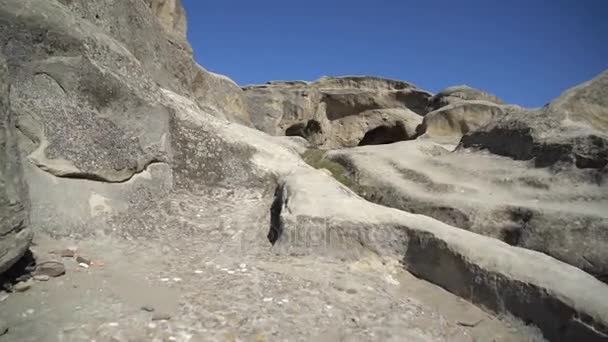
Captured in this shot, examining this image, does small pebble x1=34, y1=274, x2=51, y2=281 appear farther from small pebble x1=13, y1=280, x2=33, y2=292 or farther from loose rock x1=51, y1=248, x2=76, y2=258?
loose rock x1=51, y1=248, x2=76, y2=258

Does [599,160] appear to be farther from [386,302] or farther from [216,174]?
[216,174]

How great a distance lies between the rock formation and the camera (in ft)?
7.63

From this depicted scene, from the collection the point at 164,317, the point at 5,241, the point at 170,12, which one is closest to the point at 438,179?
the point at 164,317

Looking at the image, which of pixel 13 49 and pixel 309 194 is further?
pixel 309 194

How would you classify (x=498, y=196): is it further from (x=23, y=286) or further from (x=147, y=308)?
(x=23, y=286)

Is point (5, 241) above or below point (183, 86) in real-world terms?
below

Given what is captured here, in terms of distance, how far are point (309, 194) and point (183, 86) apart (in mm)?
3537

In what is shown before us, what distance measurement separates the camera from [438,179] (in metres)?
5.98

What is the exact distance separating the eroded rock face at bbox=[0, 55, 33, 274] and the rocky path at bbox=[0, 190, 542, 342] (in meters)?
0.25

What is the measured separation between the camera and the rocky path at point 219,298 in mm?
2164

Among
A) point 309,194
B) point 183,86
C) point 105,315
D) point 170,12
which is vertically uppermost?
point 170,12

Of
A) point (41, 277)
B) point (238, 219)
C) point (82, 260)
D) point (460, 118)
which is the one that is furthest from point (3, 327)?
point (460, 118)

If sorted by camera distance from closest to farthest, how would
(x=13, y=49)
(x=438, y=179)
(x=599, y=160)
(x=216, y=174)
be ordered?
(x=13, y=49), (x=216, y=174), (x=599, y=160), (x=438, y=179)

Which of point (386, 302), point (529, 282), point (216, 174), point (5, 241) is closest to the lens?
point (5, 241)
